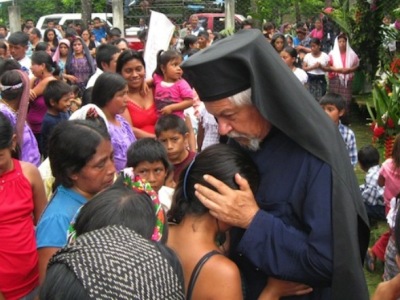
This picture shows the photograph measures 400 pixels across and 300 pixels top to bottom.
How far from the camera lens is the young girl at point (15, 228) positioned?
10.5 ft

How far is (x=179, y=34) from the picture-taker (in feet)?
47.4

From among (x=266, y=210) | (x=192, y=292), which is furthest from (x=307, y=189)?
(x=192, y=292)

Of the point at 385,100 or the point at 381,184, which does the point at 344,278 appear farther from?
the point at 385,100

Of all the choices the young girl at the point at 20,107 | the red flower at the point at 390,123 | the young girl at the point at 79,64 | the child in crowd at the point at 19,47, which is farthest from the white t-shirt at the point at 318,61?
the young girl at the point at 20,107

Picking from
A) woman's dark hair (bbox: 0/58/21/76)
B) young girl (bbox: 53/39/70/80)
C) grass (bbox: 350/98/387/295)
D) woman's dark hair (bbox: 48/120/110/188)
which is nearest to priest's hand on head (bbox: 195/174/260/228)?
woman's dark hair (bbox: 48/120/110/188)

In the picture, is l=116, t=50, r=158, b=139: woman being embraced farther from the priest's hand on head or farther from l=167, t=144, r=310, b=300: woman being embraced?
the priest's hand on head

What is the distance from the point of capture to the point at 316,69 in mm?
11398

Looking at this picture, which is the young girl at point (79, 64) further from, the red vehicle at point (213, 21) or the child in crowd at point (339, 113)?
the red vehicle at point (213, 21)

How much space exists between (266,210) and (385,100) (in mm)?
5196

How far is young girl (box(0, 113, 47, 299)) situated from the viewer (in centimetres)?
321

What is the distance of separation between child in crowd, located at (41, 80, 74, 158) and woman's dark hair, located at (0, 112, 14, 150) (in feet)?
9.21

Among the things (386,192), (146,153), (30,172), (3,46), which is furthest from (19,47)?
(30,172)

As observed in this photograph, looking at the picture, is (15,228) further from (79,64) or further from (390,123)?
(79,64)

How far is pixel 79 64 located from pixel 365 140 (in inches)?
186
